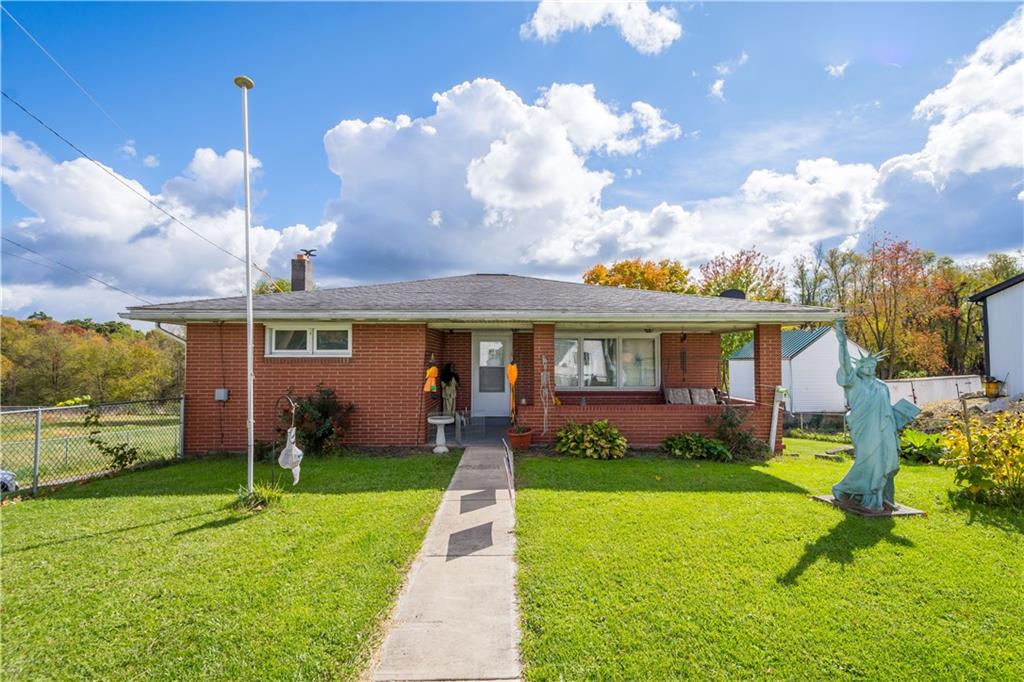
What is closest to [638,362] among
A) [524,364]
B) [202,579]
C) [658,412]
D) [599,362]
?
[599,362]

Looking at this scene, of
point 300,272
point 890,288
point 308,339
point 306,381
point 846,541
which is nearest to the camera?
point 846,541

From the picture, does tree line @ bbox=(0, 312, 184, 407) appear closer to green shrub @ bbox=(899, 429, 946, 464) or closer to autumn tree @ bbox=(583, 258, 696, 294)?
autumn tree @ bbox=(583, 258, 696, 294)

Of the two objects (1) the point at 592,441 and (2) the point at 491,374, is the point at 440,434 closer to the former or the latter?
(1) the point at 592,441

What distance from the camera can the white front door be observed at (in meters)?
11.7

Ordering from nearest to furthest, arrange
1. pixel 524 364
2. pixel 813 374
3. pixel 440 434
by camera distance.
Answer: pixel 440 434
pixel 524 364
pixel 813 374

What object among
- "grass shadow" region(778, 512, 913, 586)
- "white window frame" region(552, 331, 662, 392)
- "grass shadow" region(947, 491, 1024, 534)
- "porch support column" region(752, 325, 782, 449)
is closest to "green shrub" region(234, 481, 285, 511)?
"grass shadow" region(778, 512, 913, 586)

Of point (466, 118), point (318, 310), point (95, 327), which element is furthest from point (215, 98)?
point (95, 327)

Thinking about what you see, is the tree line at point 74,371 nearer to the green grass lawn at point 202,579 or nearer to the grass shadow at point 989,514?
the green grass lawn at point 202,579

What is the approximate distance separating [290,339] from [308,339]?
386mm

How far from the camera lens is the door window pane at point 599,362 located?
11.4 m

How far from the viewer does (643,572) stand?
152 inches

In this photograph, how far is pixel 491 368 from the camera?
11773 mm

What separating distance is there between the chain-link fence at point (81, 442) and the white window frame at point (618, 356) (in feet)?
27.3

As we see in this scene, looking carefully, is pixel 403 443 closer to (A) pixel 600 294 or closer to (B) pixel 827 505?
(A) pixel 600 294
